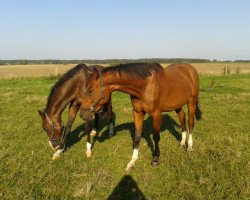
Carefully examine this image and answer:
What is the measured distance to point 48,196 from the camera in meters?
4.70

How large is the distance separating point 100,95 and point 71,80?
1038mm

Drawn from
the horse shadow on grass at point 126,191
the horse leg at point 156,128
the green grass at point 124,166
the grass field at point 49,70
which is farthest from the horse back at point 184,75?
the grass field at point 49,70

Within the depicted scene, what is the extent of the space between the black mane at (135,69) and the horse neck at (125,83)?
0.08m

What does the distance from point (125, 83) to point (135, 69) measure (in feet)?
1.14

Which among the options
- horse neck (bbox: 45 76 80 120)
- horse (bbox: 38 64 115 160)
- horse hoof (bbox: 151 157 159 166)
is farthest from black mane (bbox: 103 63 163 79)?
horse hoof (bbox: 151 157 159 166)

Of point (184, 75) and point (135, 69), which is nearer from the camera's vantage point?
point (135, 69)

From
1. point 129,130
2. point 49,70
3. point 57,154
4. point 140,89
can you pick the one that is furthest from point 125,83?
point 49,70

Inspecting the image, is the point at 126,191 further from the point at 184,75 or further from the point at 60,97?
the point at 184,75

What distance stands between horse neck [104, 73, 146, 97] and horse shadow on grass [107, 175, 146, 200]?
5.50ft

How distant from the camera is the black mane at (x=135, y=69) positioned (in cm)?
559

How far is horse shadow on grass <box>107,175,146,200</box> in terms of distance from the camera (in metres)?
4.75

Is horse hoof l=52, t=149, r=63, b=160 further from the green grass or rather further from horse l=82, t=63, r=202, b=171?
horse l=82, t=63, r=202, b=171

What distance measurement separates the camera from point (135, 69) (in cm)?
568

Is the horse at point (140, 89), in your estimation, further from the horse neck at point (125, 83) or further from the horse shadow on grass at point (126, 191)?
the horse shadow on grass at point (126, 191)
